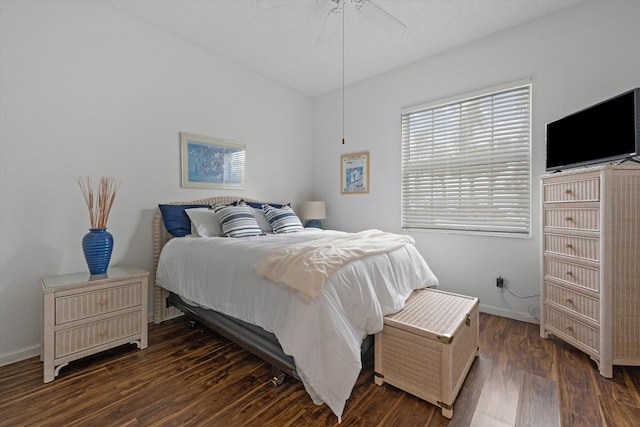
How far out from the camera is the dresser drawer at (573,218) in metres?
1.90

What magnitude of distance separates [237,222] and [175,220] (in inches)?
23.0

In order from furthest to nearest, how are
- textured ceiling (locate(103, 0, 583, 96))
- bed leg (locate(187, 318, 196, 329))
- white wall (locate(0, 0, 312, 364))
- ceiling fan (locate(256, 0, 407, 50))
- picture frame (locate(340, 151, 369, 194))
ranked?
picture frame (locate(340, 151, 369, 194)), bed leg (locate(187, 318, 196, 329)), textured ceiling (locate(103, 0, 583, 96)), ceiling fan (locate(256, 0, 407, 50)), white wall (locate(0, 0, 312, 364))

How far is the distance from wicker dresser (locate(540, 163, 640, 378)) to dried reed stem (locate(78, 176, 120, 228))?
3.52 metres

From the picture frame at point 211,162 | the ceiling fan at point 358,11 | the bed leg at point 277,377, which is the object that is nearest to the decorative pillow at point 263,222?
the picture frame at point 211,162

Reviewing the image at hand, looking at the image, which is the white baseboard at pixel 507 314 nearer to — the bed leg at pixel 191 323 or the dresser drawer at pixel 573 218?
the dresser drawer at pixel 573 218

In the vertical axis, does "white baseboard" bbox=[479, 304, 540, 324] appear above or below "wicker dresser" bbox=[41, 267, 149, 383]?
below

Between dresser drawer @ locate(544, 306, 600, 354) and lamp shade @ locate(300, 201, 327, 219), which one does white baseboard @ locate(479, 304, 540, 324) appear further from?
lamp shade @ locate(300, 201, 327, 219)

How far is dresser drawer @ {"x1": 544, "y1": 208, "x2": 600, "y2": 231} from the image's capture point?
1.90m

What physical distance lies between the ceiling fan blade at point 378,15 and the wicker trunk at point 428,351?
2158 mm

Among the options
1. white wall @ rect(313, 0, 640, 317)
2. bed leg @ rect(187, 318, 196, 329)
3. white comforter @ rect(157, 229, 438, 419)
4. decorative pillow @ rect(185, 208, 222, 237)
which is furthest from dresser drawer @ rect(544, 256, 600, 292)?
bed leg @ rect(187, 318, 196, 329)

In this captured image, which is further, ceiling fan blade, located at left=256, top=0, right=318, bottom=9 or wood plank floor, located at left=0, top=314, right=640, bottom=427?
ceiling fan blade, located at left=256, top=0, right=318, bottom=9

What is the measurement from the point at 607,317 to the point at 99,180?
3858 mm

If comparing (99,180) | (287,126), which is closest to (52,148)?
(99,180)

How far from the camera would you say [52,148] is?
2.16 metres
